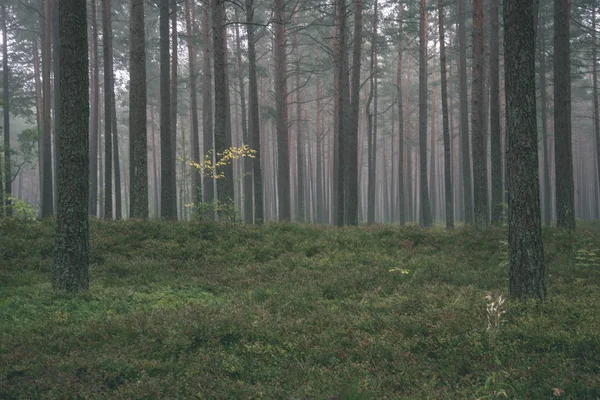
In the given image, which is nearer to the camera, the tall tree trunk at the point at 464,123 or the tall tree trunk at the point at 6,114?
the tall tree trunk at the point at 6,114

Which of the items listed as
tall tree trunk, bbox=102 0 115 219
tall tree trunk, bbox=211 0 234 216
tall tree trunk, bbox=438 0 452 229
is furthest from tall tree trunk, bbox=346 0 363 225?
tall tree trunk, bbox=102 0 115 219

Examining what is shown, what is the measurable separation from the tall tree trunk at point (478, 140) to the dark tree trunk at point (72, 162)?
44.2 feet

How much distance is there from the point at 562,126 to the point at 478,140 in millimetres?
3219

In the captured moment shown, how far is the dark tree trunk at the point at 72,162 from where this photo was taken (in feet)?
30.7

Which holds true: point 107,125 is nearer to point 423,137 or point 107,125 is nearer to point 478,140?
point 478,140

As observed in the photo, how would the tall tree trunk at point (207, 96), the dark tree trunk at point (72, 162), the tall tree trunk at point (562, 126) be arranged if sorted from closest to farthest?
1. the dark tree trunk at point (72, 162)
2. the tall tree trunk at point (562, 126)
3. the tall tree trunk at point (207, 96)

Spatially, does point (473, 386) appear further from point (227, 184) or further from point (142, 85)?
point (142, 85)

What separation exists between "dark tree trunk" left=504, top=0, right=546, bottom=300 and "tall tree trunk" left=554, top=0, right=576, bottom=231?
8.61 m

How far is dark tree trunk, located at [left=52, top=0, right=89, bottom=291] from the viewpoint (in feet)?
30.7


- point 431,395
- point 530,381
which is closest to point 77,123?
point 431,395

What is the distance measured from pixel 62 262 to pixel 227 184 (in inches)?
353

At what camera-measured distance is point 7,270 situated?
436 inches

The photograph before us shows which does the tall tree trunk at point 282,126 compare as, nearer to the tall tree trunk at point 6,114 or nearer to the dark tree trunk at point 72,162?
the tall tree trunk at point 6,114

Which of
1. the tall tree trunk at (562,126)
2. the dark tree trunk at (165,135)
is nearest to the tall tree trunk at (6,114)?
the dark tree trunk at (165,135)
